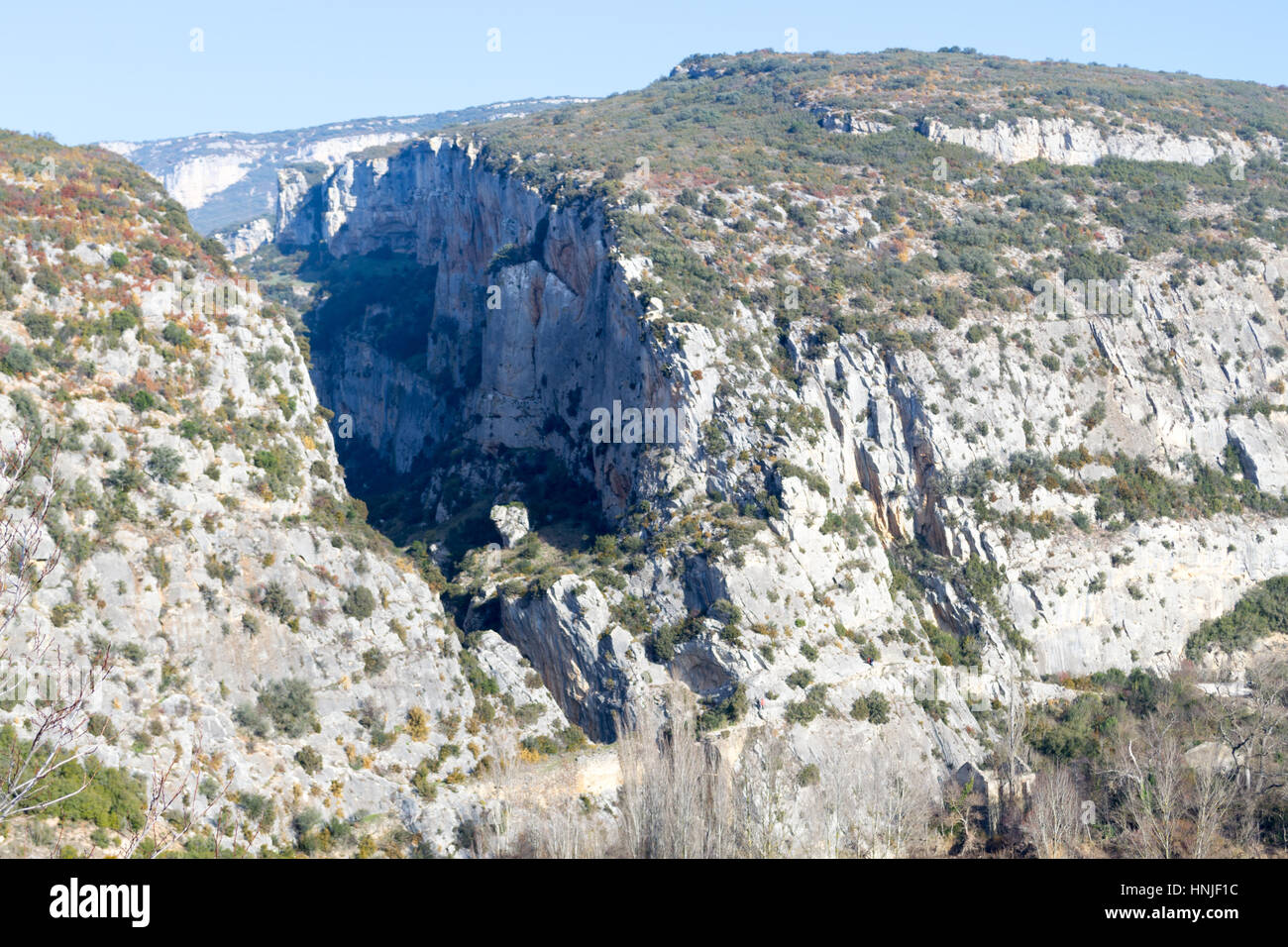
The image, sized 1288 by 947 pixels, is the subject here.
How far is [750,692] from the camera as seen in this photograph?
4234cm

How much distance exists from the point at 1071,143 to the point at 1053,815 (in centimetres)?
6087

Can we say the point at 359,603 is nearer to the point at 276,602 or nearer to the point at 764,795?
the point at 276,602

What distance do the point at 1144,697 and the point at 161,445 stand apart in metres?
48.3

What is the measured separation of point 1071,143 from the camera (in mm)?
78625

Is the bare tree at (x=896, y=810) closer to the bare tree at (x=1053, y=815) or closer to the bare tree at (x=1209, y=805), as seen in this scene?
the bare tree at (x=1053, y=815)

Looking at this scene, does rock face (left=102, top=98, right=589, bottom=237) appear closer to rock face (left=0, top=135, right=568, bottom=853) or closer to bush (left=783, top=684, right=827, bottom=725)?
rock face (left=0, top=135, right=568, bottom=853)

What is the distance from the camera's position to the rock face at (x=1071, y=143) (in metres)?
78.0

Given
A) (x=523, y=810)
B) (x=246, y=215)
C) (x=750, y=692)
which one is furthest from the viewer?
(x=246, y=215)

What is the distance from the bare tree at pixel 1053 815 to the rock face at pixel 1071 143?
5520cm

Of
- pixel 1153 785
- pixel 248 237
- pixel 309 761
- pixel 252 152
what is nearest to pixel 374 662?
pixel 309 761
